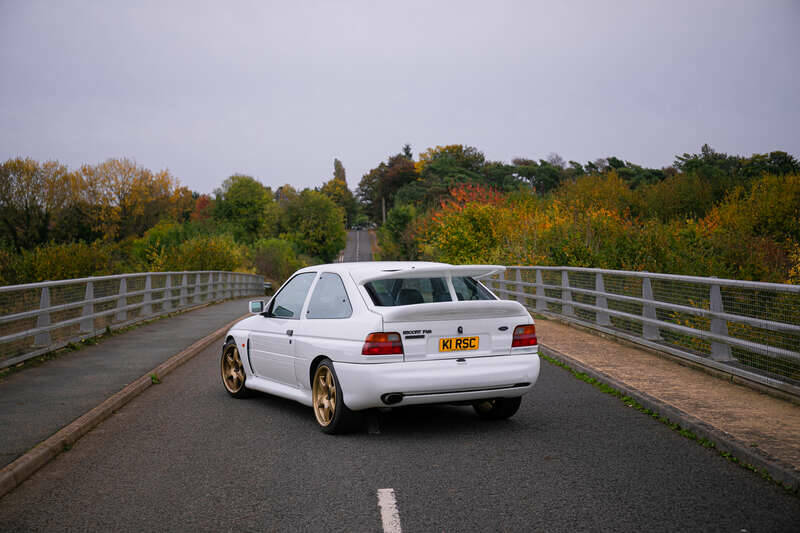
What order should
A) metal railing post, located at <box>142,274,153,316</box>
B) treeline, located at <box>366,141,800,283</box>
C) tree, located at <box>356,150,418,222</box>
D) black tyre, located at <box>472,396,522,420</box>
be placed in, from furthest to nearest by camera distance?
1. tree, located at <box>356,150,418,222</box>
2. metal railing post, located at <box>142,274,153,316</box>
3. treeline, located at <box>366,141,800,283</box>
4. black tyre, located at <box>472,396,522,420</box>

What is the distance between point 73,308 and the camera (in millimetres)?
13578

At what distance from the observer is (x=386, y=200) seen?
5851 inches

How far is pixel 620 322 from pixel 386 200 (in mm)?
135577

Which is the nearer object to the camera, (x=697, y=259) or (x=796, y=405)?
(x=796, y=405)

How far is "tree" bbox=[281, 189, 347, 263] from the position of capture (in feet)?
383

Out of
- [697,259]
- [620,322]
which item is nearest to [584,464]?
[620,322]

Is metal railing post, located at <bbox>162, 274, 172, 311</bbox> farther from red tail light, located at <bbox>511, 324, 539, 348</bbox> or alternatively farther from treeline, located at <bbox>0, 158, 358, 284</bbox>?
red tail light, located at <bbox>511, 324, 539, 348</bbox>

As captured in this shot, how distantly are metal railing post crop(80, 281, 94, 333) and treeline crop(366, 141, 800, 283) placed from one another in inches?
463

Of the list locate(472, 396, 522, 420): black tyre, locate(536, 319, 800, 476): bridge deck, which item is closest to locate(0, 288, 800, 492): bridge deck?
locate(536, 319, 800, 476): bridge deck

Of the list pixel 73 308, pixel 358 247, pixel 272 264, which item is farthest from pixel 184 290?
pixel 358 247

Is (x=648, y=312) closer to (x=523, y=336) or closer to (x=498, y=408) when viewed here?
(x=498, y=408)

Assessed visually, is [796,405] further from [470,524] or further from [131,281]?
[131,281]

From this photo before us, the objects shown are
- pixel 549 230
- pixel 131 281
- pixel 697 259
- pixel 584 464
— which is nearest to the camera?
pixel 584 464

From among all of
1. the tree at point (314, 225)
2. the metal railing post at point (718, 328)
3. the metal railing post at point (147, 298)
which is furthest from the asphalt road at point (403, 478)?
the tree at point (314, 225)
